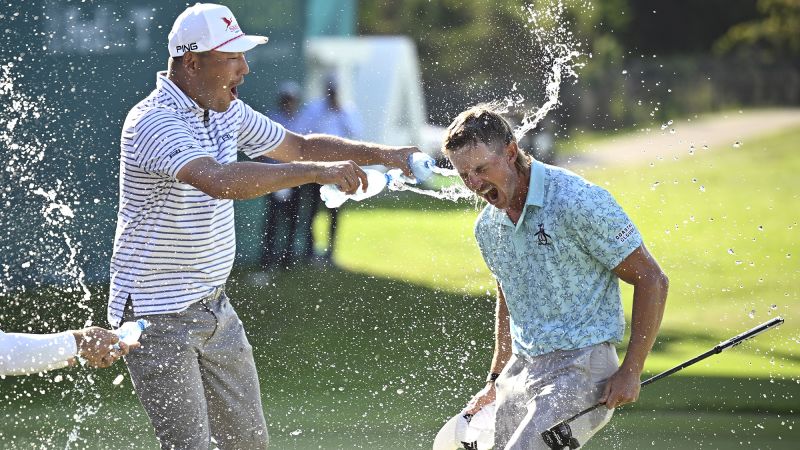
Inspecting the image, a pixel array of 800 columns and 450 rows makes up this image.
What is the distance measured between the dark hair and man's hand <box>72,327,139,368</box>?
116 centimetres

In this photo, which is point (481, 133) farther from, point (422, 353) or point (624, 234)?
point (422, 353)

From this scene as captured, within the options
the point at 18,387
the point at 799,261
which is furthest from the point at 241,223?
the point at 799,261

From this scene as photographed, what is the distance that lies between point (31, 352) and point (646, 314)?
1.79 m

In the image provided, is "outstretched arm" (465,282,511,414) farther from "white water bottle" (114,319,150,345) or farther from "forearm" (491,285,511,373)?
"white water bottle" (114,319,150,345)

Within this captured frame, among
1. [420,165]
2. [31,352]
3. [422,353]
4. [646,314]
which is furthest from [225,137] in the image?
[422,353]

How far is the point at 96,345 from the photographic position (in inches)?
152

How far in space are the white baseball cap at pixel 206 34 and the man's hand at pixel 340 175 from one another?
0.57 m

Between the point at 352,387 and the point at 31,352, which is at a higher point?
the point at 31,352

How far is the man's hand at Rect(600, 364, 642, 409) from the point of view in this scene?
3938 millimetres

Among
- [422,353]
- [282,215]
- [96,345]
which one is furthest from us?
[282,215]

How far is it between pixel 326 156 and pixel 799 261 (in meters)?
9.51

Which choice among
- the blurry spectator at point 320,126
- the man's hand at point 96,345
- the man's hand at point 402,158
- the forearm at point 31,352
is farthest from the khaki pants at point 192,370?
the blurry spectator at point 320,126

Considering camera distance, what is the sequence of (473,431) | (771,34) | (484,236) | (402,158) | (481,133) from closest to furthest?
(481,133) → (484,236) → (473,431) → (402,158) → (771,34)

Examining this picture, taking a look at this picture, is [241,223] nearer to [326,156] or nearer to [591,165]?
[326,156]
